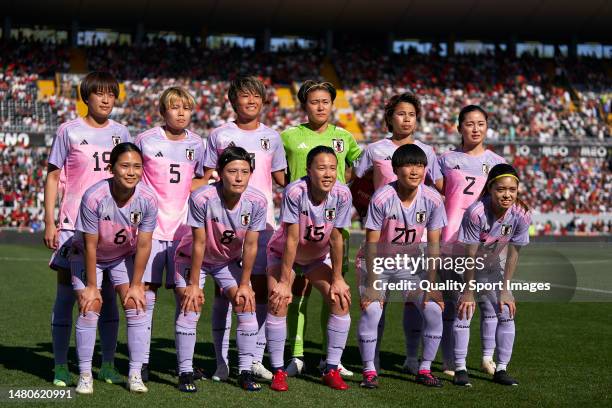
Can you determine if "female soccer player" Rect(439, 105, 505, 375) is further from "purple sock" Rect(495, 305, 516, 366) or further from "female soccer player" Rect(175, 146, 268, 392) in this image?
"female soccer player" Rect(175, 146, 268, 392)

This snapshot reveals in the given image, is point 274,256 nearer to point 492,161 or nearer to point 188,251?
point 188,251

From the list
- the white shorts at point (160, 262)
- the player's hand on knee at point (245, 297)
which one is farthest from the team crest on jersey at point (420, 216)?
the white shorts at point (160, 262)

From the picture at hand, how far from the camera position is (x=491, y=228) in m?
6.96

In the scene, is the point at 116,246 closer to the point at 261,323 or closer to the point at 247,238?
the point at 247,238

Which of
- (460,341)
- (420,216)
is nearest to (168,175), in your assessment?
(420,216)

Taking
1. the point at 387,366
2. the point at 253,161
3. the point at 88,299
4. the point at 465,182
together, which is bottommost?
the point at 387,366

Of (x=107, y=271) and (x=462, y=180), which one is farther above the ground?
(x=462, y=180)

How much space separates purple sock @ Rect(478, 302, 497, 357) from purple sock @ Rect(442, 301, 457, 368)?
254mm

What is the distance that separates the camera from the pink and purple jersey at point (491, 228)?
272 inches

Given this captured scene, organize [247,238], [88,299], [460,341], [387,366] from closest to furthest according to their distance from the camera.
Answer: [88,299] → [247,238] → [460,341] → [387,366]

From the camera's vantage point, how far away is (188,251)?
21.9ft

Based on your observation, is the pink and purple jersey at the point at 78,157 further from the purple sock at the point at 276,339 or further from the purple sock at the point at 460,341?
the purple sock at the point at 460,341

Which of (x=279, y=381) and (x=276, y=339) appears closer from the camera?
(x=279, y=381)

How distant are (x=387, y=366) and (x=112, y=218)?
2966 millimetres
